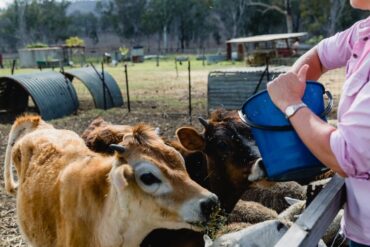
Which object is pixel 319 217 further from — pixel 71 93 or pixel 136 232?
pixel 71 93

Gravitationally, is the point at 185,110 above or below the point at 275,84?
below

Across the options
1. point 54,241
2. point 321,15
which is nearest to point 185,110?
point 54,241

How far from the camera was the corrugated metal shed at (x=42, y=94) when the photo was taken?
14.1 m

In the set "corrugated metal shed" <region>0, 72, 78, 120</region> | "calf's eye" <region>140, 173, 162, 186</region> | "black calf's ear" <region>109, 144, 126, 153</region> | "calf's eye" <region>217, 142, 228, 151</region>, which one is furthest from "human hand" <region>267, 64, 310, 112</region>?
"corrugated metal shed" <region>0, 72, 78, 120</region>

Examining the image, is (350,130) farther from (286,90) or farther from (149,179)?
(149,179)

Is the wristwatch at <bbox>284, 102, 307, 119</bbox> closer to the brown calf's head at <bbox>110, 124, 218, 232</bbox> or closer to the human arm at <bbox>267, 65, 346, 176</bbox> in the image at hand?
the human arm at <bbox>267, 65, 346, 176</bbox>

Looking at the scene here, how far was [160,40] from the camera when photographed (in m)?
90.1

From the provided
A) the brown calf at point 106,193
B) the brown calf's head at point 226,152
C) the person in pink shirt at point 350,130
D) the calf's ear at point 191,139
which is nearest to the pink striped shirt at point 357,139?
the person in pink shirt at point 350,130

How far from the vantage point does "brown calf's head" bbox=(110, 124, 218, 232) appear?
303 cm

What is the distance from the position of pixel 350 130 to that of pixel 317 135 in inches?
5.5

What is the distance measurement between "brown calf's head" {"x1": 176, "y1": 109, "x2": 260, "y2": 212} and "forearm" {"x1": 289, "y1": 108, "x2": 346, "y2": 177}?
2.75 m

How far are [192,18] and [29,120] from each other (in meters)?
81.1

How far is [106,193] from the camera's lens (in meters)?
3.46

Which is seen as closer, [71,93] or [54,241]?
[54,241]
